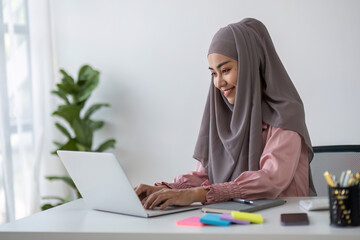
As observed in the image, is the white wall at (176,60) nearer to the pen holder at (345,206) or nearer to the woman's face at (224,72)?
the woman's face at (224,72)

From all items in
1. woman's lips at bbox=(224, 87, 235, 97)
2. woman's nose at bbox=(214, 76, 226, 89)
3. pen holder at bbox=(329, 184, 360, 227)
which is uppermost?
woman's nose at bbox=(214, 76, 226, 89)

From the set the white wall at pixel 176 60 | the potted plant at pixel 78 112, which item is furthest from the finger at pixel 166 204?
the potted plant at pixel 78 112

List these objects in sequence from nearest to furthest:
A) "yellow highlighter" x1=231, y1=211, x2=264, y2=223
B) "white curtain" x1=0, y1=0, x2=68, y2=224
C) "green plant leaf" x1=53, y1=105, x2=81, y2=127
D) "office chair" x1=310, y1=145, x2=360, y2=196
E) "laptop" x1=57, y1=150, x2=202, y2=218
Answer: "yellow highlighter" x1=231, y1=211, x2=264, y2=223 < "laptop" x1=57, y1=150, x2=202, y2=218 < "office chair" x1=310, y1=145, x2=360, y2=196 < "white curtain" x1=0, y1=0, x2=68, y2=224 < "green plant leaf" x1=53, y1=105, x2=81, y2=127

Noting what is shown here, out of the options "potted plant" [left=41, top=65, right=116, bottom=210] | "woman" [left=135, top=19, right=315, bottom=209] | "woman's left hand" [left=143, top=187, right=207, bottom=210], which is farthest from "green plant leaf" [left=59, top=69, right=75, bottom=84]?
"woman's left hand" [left=143, top=187, right=207, bottom=210]

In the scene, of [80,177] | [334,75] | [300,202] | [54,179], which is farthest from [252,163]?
[54,179]

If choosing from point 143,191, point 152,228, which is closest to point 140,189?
point 143,191

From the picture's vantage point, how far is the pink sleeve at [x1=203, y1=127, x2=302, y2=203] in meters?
1.70

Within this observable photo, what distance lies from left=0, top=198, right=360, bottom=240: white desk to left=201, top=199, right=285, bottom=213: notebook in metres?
0.02

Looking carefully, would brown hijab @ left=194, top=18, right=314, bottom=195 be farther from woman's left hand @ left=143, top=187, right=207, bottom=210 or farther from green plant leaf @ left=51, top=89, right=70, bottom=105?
green plant leaf @ left=51, top=89, right=70, bottom=105

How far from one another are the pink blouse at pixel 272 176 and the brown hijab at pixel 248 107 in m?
0.04

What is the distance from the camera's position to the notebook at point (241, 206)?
1482 millimetres

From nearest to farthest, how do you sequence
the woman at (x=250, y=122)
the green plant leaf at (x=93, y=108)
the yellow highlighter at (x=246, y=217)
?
the yellow highlighter at (x=246, y=217) < the woman at (x=250, y=122) < the green plant leaf at (x=93, y=108)

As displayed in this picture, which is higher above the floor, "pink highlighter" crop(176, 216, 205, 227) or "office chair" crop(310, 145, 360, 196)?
"pink highlighter" crop(176, 216, 205, 227)

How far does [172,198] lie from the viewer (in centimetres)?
163
